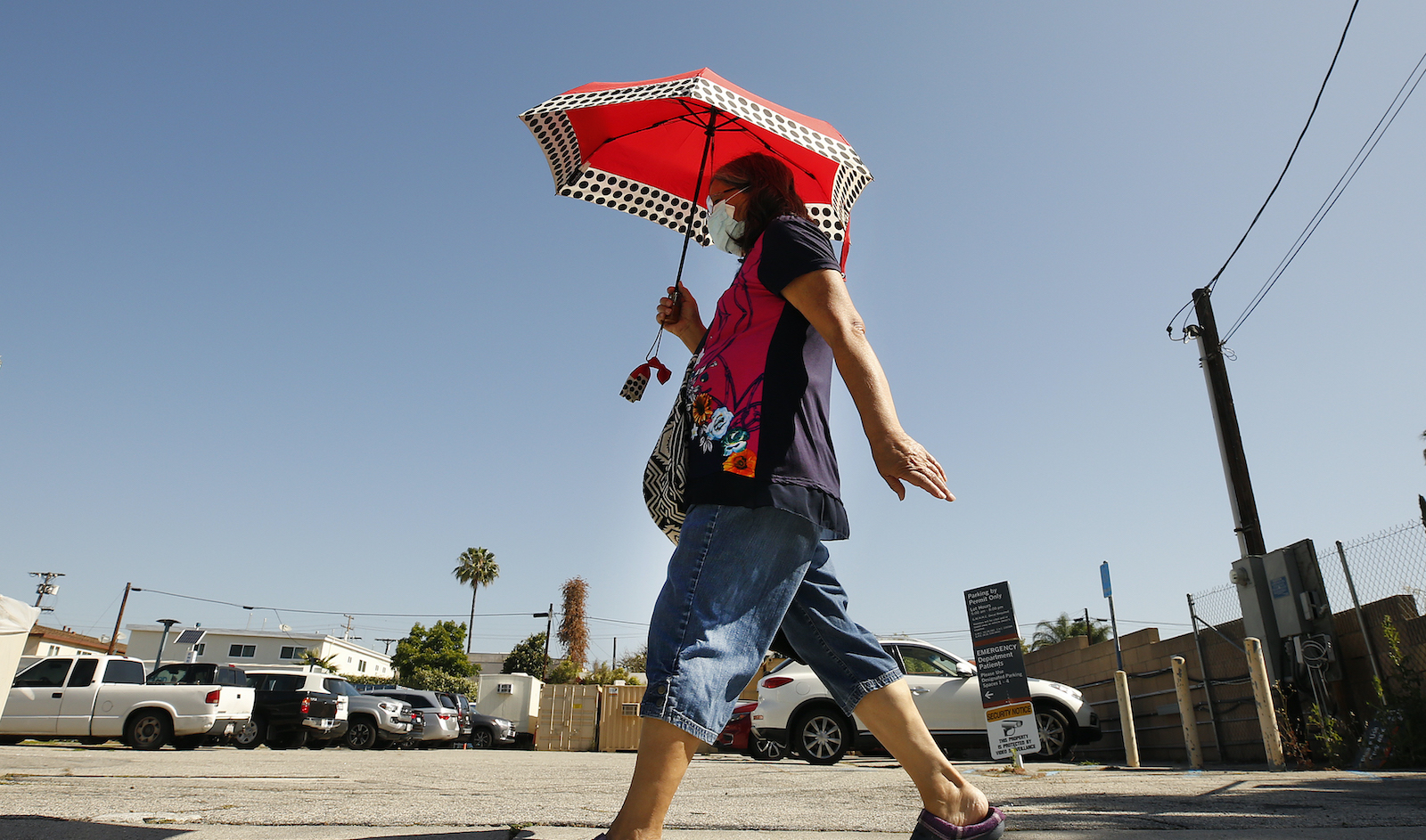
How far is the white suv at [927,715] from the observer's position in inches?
413

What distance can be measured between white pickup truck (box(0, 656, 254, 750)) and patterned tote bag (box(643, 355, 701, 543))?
15.3 meters

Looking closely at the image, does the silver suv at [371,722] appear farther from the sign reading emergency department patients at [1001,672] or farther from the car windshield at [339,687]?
the sign reading emergency department patients at [1001,672]

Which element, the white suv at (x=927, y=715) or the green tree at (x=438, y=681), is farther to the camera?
the green tree at (x=438, y=681)

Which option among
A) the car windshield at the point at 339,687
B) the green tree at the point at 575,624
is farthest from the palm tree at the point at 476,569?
the car windshield at the point at 339,687

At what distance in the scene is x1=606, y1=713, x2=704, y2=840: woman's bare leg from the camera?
5.22 feet

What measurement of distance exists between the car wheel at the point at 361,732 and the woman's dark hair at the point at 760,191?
1842 centimetres

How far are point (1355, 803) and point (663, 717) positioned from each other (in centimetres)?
336

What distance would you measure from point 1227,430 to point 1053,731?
5.13m

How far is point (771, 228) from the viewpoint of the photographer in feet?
6.78

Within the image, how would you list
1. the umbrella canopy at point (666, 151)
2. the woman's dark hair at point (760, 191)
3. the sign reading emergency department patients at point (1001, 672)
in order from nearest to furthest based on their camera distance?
the woman's dark hair at point (760, 191) → the umbrella canopy at point (666, 151) → the sign reading emergency department patients at point (1001, 672)

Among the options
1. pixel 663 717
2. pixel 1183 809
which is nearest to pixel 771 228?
pixel 663 717

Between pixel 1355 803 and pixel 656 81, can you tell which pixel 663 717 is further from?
pixel 1355 803

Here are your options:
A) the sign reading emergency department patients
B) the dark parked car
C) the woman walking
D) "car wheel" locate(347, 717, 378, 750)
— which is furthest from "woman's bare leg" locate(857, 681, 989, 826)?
"car wheel" locate(347, 717, 378, 750)

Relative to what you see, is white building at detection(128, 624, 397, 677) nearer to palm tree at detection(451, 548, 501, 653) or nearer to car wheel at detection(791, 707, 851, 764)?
palm tree at detection(451, 548, 501, 653)
